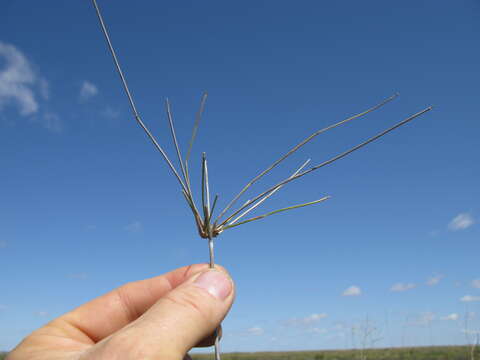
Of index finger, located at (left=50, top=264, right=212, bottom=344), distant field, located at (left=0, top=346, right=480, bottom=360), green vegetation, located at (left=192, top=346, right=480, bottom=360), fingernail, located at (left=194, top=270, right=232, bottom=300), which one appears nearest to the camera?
fingernail, located at (left=194, top=270, right=232, bottom=300)

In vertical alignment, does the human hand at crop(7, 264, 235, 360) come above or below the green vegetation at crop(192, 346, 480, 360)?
above

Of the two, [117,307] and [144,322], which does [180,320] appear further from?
[117,307]

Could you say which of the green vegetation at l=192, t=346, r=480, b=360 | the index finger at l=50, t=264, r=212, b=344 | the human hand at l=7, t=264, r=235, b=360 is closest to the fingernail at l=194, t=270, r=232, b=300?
the human hand at l=7, t=264, r=235, b=360

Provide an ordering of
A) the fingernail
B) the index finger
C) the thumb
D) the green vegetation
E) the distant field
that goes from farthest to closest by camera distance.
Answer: the green vegetation → the distant field → the index finger → the fingernail → the thumb

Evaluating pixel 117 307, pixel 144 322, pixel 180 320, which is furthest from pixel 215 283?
pixel 117 307

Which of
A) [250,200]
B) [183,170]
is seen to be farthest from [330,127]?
[183,170]

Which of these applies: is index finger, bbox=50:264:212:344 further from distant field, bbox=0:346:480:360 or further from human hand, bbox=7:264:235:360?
distant field, bbox=0:346:480:360

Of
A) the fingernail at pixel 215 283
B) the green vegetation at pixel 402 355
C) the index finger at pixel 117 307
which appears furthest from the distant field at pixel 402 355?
the fingernail at pixel 215 283

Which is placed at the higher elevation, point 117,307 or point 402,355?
point 117,307
